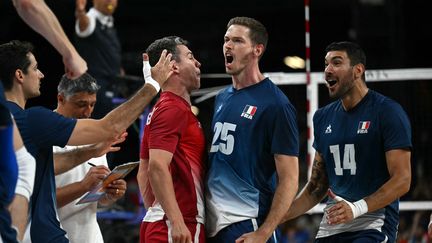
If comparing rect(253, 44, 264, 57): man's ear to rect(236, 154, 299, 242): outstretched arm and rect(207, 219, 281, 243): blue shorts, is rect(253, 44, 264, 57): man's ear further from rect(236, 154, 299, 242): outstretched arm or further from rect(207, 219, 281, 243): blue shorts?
rect(207, 219, 281, 243): blue shorts

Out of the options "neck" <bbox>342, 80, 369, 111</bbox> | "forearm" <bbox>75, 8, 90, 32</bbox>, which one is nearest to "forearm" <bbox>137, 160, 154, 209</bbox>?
"neck" <bbox>342, 80, 369, 111</bbox>

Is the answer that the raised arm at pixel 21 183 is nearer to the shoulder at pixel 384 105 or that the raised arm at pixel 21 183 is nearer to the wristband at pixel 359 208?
the wristband at pixel 359 208

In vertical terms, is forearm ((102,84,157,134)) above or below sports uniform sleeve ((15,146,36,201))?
above

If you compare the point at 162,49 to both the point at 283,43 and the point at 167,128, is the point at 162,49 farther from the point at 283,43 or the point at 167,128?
the point at 283,43

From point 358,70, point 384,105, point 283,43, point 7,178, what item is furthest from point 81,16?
point 283,43

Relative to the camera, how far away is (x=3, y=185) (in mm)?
4973

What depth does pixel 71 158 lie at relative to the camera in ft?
21.0

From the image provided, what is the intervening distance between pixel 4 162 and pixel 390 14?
11.6 meters

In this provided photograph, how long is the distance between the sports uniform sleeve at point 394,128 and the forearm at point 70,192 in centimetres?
229

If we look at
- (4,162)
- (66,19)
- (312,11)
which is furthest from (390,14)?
(4,162)

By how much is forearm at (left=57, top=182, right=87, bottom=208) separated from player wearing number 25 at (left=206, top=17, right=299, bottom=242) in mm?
925

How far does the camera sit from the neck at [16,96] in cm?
586

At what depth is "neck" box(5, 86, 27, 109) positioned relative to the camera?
5859mm

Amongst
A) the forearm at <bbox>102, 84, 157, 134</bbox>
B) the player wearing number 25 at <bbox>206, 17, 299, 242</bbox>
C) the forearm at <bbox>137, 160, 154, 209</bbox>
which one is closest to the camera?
the forearm at <bbox>102, 84, 157, 134</bbox>
